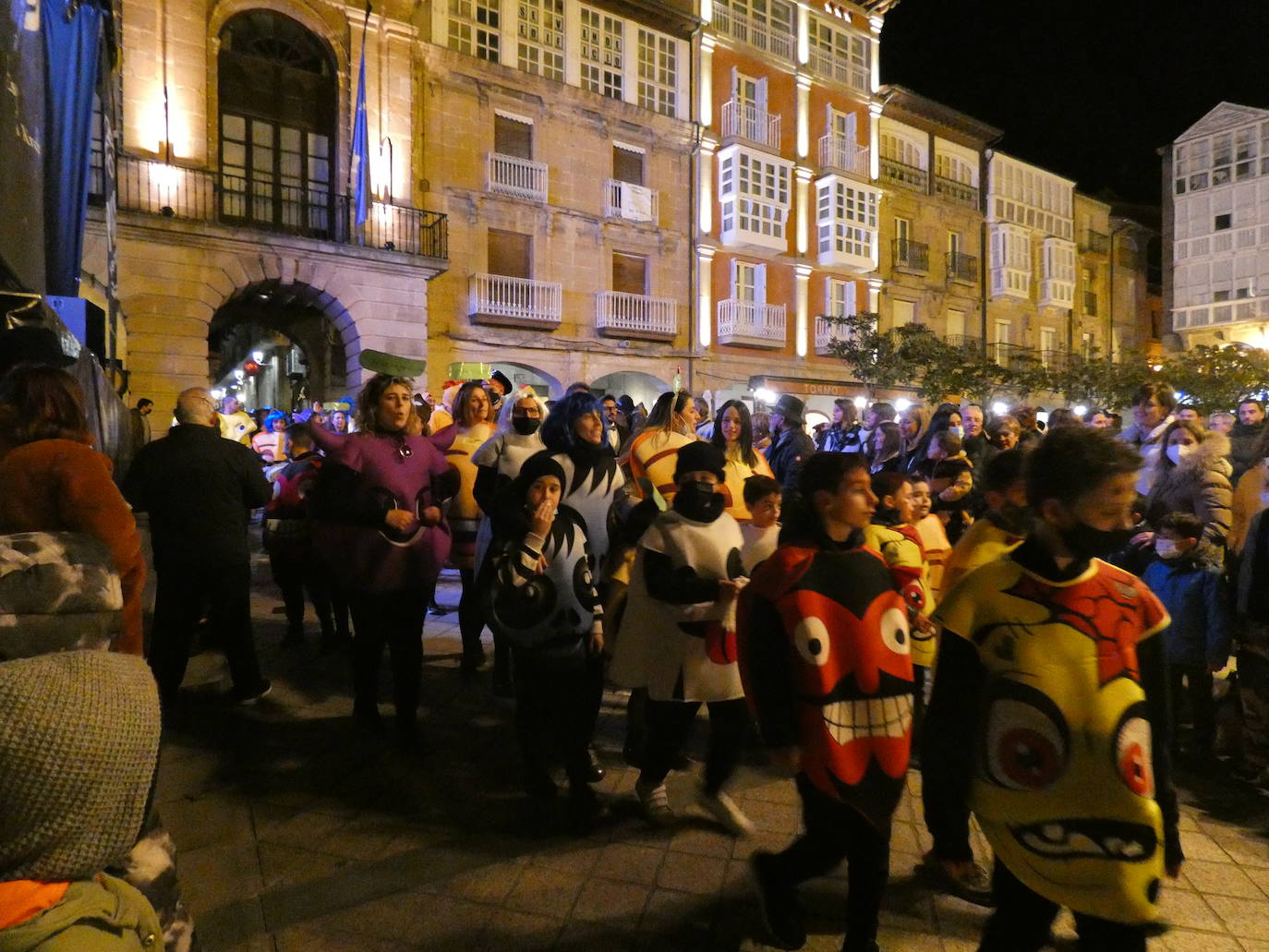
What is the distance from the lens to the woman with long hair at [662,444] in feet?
15.6

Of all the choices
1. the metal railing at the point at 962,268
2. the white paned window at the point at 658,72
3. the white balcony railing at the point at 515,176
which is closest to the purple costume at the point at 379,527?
the white balcony railing at the point at 515,176

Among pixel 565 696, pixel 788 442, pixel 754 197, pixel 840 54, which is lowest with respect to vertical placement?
pixel 565 696

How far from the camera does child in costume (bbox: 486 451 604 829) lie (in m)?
3.28

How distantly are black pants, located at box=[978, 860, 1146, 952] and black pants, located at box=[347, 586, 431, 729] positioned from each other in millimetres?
2881

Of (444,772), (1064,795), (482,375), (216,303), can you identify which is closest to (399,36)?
(216,303)

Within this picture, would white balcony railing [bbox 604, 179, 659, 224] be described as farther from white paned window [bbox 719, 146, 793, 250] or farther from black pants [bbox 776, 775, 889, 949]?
black pants [bbox 776, 775, 889, 949]

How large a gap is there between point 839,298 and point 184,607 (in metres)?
23.9

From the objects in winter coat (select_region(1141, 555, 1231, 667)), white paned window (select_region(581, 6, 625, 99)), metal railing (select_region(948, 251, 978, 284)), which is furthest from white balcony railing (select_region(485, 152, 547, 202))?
winter coat (select_region(1141, 555, 1231, 667))

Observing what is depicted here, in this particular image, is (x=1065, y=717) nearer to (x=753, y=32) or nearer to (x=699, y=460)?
(x=699, y=460)

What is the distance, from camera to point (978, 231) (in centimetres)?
3009

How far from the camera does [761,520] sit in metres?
3.79

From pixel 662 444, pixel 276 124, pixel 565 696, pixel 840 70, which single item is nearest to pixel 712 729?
pixel 565 696

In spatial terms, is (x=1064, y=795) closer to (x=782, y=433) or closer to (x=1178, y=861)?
(x=1178, y=861)

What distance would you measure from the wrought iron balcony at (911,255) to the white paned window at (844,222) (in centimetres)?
220
